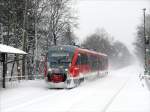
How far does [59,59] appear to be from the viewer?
93.9 ft

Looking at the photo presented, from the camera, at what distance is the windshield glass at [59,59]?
92.6 feet

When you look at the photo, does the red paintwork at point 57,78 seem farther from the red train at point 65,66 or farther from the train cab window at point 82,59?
the train cab window at point 82,59

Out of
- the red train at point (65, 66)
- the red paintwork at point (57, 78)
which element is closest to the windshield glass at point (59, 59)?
the red train at point (65, 66)

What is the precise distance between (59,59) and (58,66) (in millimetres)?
736

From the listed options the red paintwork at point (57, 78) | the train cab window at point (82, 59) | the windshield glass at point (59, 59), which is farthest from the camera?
the train cab window at point (82, 59)

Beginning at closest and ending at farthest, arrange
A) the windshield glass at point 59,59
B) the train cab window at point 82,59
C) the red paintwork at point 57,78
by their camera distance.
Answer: the red paintwork at point 57,78 → the windshield glass at point 59,59 → the train cab window at point 82,59

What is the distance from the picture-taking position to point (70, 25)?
4809cm

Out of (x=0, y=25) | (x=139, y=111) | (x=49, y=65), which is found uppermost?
(x=0, y=25)

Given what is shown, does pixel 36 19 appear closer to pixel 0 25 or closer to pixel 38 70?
pixel 0 25

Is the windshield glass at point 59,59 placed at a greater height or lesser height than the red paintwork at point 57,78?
greater

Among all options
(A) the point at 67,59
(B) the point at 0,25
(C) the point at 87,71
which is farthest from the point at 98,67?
(A) the point at 67,59

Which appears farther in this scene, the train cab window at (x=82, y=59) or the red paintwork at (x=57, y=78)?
the train cab window at (x=82, y=59)

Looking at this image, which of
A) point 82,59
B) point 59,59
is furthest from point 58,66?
point 82,59

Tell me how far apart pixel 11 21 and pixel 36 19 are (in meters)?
2.58
